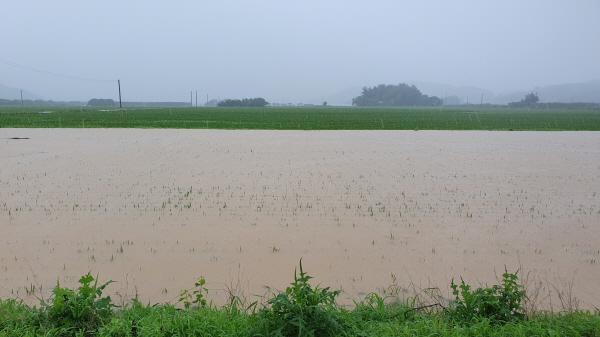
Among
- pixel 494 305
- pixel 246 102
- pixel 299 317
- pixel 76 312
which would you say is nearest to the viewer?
pixel 299 317

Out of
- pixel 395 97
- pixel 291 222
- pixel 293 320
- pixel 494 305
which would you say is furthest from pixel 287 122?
pixel 395 97

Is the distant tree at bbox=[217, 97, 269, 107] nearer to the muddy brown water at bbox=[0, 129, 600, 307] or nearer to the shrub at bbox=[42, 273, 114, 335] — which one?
the muddy brown water at bbox=[0, 129, 600, 307]

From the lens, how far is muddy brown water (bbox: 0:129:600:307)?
3.66m

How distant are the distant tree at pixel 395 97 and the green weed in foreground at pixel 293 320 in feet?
331

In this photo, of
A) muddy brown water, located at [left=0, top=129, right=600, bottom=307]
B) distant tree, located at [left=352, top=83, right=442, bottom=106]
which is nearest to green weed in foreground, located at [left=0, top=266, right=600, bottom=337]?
muddy brown water, located at [left=0, top=129, right=600, bottom=307]

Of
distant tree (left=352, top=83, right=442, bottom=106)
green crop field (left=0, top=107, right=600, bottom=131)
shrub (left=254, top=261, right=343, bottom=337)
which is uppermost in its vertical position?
distant tree (left=352, top=83, right=442, bottom=106)

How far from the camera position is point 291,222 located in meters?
5.06

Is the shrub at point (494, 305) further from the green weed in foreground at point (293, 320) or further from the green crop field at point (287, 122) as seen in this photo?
the green crop field at point (287, 122)

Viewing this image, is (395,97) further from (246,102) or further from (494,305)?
(494,305)

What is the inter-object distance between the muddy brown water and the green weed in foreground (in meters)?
0.62

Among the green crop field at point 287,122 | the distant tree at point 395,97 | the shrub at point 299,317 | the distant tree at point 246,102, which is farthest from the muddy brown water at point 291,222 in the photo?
the distant tree at point 395,97

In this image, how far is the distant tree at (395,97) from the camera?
10081 centimetres

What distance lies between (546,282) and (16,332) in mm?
3559

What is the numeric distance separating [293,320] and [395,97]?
10231cm
